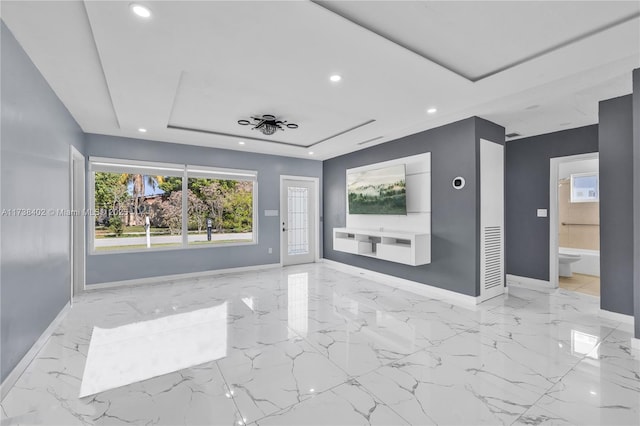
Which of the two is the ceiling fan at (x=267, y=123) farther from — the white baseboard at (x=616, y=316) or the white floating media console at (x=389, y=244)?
the white baseboard at (x=616, y=316)

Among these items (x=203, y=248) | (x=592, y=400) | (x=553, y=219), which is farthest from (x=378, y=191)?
(x=592, y=400)

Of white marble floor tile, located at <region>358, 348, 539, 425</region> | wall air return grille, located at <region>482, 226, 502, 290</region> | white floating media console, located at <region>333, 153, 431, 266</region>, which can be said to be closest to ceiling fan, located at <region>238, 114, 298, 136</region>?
white floating media console, located at <region>333, 153, 431, 266</region>

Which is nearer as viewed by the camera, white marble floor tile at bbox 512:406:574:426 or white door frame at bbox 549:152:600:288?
white marble floor tile at bbox 512:406:574:426

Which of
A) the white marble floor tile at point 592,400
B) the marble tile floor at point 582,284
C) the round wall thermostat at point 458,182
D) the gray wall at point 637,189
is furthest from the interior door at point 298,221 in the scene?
the gray wall at point 637,189

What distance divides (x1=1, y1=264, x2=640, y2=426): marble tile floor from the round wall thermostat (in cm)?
163

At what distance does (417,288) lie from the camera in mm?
4535

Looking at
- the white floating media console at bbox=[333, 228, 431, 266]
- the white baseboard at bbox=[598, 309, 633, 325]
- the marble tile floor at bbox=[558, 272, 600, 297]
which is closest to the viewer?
the white baseboard at bbox=[598, 309, 633, 325]

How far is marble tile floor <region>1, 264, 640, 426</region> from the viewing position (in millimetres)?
1789

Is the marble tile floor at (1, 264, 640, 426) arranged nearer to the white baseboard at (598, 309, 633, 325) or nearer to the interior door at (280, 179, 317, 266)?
the white baseboard at (598, 309, 633, 325)

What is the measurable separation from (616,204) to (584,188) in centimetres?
347

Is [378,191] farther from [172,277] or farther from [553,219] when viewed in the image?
[172,277]

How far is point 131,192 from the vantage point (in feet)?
16.6

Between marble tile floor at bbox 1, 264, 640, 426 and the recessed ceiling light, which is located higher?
the recessed ceiling light

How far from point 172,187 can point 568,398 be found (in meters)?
5.87
